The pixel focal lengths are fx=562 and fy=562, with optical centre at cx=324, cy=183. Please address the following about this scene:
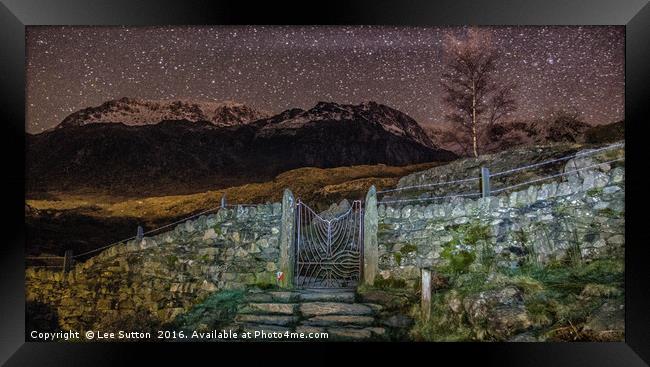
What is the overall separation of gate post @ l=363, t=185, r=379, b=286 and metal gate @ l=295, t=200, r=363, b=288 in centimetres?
8

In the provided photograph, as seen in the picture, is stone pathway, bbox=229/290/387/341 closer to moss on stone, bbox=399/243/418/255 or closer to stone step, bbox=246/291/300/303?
stone step, bbox=246/291/300/303

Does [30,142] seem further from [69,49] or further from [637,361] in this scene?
[637,361]

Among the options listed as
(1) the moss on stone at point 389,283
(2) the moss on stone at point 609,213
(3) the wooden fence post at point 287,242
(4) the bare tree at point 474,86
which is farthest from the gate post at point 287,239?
(2) the moss on stone at point 609,213

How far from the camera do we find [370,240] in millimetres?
6984

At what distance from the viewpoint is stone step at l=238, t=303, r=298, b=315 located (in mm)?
6809

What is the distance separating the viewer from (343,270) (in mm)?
7090

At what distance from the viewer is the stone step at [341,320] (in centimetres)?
672

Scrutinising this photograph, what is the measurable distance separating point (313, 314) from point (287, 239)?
3.23ft

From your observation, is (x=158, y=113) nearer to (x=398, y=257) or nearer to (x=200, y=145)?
(x=200, y=145)

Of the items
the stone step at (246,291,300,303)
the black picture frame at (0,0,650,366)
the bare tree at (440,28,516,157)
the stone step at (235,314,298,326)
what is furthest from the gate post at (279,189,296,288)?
the bare tree at (440,28,516,157)

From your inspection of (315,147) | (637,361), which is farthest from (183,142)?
(637,361)

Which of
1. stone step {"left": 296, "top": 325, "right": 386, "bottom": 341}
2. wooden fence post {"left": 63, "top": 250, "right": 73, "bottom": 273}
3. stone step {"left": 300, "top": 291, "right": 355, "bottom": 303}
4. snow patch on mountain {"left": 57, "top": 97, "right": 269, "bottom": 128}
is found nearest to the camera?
stone step {"left": 296, "top": 325, "right": 386, "bottom": 341}

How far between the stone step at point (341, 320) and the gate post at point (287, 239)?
0.56 m
